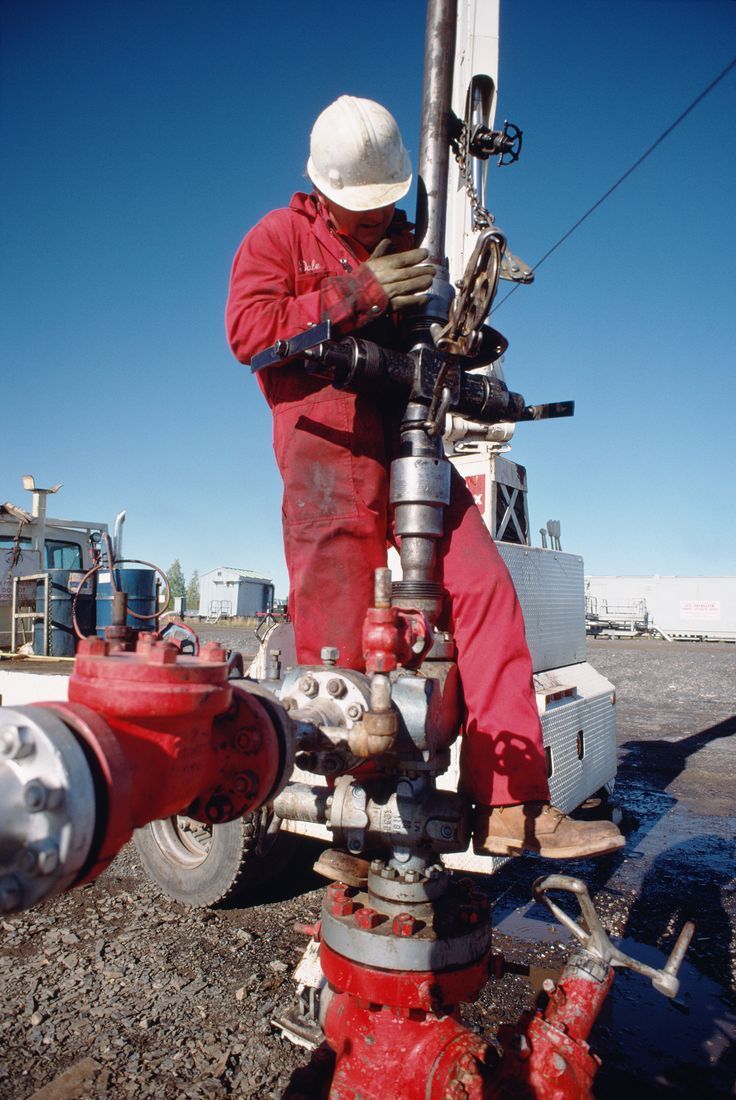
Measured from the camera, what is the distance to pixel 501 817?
4.98 feet

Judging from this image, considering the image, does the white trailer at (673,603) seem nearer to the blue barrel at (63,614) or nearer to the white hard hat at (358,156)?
the blue barrel at (63,614)

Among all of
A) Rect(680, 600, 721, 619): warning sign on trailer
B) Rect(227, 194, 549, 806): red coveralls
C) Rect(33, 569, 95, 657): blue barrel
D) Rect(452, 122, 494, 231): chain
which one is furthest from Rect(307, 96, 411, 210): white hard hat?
Rect(680, 600, 721, 619): warning sign on trailer

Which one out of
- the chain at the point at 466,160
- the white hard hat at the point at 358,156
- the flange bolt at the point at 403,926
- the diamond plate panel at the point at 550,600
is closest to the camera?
the flange bolt at the point at 403,926

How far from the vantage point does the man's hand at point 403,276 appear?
5.08 feet

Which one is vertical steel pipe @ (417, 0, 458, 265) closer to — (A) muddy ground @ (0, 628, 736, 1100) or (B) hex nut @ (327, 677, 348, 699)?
(B) hex nut @ (327, 677, 348, 699)

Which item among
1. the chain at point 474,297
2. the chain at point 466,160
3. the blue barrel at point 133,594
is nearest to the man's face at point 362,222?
the chain at point 466,160

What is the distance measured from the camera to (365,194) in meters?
1.78

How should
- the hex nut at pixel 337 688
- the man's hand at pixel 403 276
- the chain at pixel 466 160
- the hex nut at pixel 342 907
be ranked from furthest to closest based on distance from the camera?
1. the chain at pixel 466 160
2. the man's hand at pixel 403 276
3. the hex nut at pixel 342 907
4. the hex nut at pixel 337 688

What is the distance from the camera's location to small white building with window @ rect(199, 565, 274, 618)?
36875 mm

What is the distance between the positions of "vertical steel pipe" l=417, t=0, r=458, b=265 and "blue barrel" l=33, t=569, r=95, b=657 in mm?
5576

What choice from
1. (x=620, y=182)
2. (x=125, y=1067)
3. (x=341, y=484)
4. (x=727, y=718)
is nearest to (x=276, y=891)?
(x=125, y=1067)

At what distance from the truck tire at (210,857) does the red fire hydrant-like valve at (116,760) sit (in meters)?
1.69

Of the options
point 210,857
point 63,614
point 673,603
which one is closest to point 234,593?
point 673,603

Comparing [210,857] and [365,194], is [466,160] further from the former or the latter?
[210,857]
